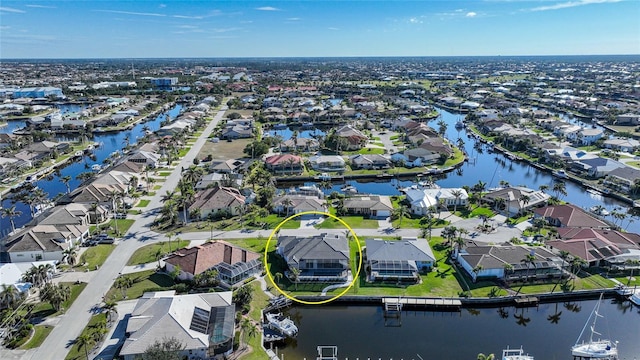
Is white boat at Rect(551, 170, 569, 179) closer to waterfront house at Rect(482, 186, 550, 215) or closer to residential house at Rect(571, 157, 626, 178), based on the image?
residential house at Rect(571, 157, 626, 178)

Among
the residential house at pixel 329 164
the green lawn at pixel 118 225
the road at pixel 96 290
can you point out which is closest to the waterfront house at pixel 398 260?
the road at pixel 96 290

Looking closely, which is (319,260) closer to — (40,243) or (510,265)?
(510,265)

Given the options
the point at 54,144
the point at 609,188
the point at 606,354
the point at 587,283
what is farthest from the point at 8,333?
the point at 609,188

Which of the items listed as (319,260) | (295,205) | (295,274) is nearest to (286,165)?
(295,205)

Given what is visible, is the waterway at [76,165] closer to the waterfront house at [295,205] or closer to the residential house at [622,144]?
the waterfront house at [295,205]

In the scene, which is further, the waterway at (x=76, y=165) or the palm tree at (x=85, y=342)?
the waterway at (x=76, y=165)
